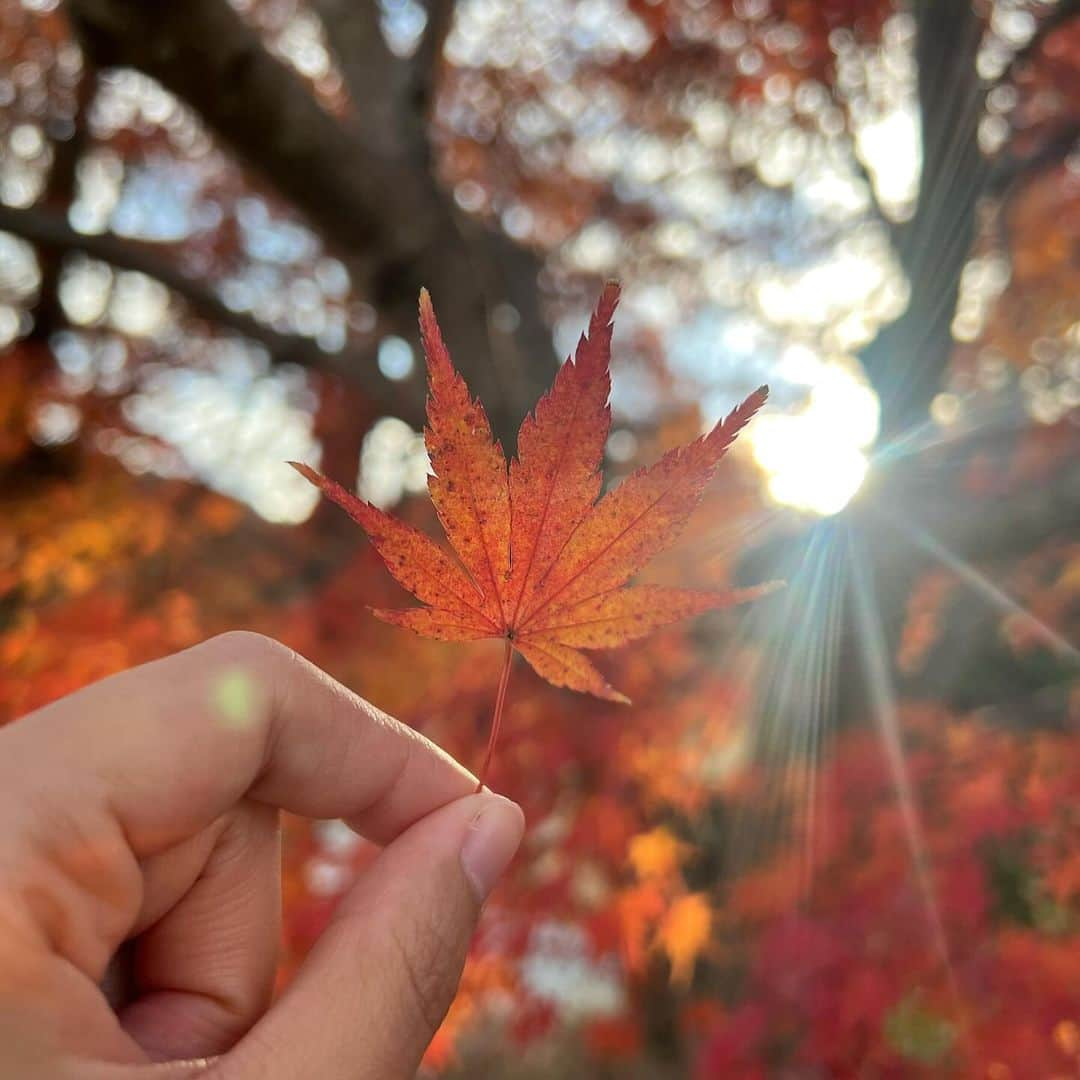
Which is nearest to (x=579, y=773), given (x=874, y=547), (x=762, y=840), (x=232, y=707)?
(x=762, y=840)

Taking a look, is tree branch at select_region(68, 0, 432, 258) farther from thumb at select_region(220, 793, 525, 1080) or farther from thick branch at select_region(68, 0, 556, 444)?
thumb at select_region(220, 793, 525, 1080)

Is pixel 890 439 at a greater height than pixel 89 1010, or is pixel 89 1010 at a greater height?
pixel 890 439

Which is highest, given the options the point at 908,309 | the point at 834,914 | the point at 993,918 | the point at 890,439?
the point at 908,309

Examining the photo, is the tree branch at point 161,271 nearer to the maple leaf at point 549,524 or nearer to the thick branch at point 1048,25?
the maple leaf at point 549,524

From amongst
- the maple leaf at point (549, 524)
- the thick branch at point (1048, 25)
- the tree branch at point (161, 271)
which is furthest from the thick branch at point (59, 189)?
the thick branch at point (1048, 25)

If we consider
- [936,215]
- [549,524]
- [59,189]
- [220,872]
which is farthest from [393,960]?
[59,189]

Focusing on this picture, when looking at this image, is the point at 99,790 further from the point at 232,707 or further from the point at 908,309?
the point at 908,309

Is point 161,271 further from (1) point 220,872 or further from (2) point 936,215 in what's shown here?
(2) point 936,215
